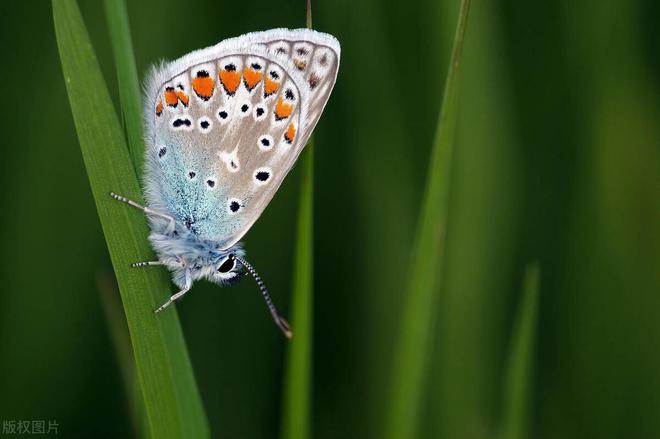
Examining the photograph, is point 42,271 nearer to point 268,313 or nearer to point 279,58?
point 268,313

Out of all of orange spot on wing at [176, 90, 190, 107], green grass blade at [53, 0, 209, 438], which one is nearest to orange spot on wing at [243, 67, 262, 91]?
orange spot on wing at [176, 90, 190, 107]

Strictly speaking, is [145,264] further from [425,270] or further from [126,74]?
[425,270]

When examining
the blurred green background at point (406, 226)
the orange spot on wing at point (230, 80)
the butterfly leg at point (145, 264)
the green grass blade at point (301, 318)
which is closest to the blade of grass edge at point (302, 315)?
the green grass blade at point (301, 318)

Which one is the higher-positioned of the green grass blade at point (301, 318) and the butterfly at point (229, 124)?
the butterfly at point (229, 124)

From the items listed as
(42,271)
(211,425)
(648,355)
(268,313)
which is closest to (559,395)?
(648,355)

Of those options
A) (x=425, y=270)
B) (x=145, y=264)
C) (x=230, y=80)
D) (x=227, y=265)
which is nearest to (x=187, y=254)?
(x=227, y=265)

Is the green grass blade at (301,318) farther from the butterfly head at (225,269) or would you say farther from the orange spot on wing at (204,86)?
the orange spot on wing at (204,86)

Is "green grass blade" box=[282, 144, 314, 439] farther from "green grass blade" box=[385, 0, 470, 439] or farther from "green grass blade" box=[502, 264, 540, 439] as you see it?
"green grass blade" box=[502, 264, 540, 439]
